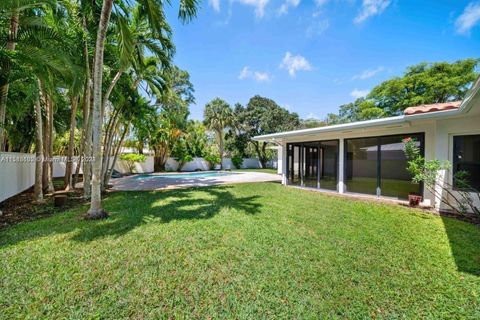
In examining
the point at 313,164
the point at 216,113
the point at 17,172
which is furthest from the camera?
the point at 216,113

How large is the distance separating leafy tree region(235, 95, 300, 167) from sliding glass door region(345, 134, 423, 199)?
21.5 m

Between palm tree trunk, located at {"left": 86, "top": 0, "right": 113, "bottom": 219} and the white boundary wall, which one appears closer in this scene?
palm tree trunk, located at {"left": 86, "top": 0, "right": 113, "bottom": 219}

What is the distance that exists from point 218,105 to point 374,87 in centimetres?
2037

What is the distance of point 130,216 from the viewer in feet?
19.4

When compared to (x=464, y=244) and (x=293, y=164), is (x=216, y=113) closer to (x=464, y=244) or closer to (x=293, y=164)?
(x=293, y=164)

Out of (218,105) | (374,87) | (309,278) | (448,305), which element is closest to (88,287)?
(309,278)

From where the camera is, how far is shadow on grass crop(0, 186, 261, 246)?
468 cm

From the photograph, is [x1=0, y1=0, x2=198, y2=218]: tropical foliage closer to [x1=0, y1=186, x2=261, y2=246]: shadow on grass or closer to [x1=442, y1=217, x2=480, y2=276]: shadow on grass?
[x1=0, y1=186, x2=261, y2=246]: shadow on grass

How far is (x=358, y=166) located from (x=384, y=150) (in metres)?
Result: 1.74

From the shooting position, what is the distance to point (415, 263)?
3523 mm

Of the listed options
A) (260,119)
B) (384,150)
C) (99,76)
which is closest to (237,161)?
(260,119)

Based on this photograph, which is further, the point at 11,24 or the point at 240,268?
the point at 11,24

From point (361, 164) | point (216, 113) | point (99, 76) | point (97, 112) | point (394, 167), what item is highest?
point (216, 113)

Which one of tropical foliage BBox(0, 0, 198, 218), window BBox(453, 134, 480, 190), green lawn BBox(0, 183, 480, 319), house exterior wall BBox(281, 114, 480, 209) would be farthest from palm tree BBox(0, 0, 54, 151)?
window BBox(453, 134, 480, 190)
